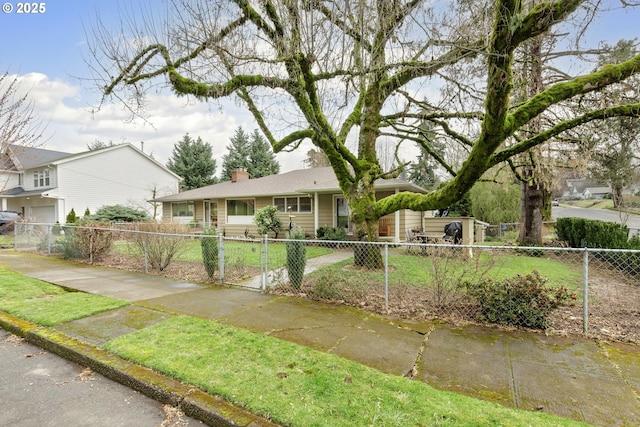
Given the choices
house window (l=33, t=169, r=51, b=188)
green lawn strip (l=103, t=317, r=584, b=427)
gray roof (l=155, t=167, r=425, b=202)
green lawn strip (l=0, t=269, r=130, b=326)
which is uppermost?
house window (l=33, t=169, r=51, b=188)

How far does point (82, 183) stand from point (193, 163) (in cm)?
1312

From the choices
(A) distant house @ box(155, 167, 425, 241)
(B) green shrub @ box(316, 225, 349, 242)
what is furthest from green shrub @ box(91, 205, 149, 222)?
(B) green shrub @ box(316, 225, 349, 242)

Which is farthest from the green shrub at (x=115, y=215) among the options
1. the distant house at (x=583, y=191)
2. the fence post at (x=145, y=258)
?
the distant house at (x=583, y=191)

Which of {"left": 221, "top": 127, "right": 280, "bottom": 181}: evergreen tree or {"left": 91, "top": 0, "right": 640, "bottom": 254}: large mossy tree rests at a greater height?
{"left": 221, "top": 127, "right": 280, "bottom": 181}: evergreen tree

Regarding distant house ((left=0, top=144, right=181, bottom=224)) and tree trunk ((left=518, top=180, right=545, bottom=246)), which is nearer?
tree trunk ((left=518, top=180, right=545, bottom=246))

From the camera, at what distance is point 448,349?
354 centimetres

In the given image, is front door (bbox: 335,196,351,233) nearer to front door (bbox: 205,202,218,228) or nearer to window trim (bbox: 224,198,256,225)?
window trim (bbox: 224,198,256,225)

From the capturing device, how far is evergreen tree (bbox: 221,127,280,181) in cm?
3919

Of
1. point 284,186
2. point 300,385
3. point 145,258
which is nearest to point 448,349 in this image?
point 300,385

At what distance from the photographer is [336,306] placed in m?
5.18

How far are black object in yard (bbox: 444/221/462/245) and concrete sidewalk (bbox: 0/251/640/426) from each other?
774 centimetres

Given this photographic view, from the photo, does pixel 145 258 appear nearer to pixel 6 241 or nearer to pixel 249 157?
pixel 6 241

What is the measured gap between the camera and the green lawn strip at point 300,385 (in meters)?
2.28

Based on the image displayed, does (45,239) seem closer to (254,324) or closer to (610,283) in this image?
(254,324)
